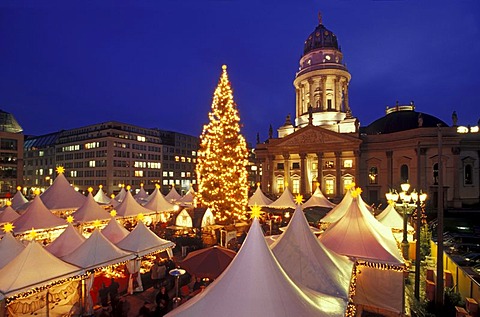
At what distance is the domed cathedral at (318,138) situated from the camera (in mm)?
46031

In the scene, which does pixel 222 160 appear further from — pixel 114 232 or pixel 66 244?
pixel 66 244

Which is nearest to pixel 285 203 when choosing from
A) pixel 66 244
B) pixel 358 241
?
pixel 358 241

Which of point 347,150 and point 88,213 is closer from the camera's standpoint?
point 88,213

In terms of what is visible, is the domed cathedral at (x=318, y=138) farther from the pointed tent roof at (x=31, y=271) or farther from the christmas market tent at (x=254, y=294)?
the christmas market tent at (x=254, y=294)

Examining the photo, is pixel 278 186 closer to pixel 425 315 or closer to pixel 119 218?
pixel 119 218

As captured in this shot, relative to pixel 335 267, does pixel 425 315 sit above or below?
below

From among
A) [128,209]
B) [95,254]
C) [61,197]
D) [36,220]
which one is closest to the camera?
[95,254]

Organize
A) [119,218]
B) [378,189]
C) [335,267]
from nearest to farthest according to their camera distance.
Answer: [335,267]
[119,218]
[378,189]

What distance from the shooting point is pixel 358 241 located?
1231 cm

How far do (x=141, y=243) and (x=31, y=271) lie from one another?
490 centimetres

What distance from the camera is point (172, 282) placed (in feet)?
45.2

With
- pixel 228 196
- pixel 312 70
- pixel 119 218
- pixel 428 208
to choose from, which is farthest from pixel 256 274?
pixel 312 70

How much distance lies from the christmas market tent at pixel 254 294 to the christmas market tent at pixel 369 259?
579 cm

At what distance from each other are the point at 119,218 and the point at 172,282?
11.8 metres
